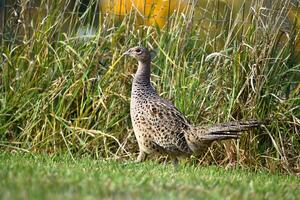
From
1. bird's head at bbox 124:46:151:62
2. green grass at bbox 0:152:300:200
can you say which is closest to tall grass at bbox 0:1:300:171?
bird's head at bbox 124:46:151:62

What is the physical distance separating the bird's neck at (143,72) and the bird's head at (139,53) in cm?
4

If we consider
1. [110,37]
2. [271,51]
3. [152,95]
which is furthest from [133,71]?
[271,51]

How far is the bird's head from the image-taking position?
798cm

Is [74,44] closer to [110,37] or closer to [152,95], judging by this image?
[110,37]

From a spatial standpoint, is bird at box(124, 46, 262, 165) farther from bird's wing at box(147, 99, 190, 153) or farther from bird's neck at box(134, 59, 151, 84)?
bird's neck at box(134, 59, 151, 84)

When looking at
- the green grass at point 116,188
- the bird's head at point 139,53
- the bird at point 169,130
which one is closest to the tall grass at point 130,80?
the bird's head at point 139,53

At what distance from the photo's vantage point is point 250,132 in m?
7.74

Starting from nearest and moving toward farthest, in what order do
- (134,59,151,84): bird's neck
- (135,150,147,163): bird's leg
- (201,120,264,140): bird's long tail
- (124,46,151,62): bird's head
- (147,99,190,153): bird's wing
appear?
(201,120,264,140): bird's long tail < (147,99,190,153): bird's wing < (135,150,147,163): bird's leg < (134,59,151,84): bird's neck < (124,46,151,62): bird's head

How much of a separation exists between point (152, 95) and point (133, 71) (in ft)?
3.43

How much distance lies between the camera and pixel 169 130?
286 inches

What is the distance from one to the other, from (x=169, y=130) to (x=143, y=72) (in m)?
0.91

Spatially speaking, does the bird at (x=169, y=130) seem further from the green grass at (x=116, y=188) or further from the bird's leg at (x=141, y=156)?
the green grass at (x=116, y=188)

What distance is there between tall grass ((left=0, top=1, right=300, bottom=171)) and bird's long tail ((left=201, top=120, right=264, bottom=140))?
655 mm

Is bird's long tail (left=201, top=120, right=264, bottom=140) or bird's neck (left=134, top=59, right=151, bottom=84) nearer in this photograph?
bird's long tail (left=201, top=120, right=264, bottom=140)
